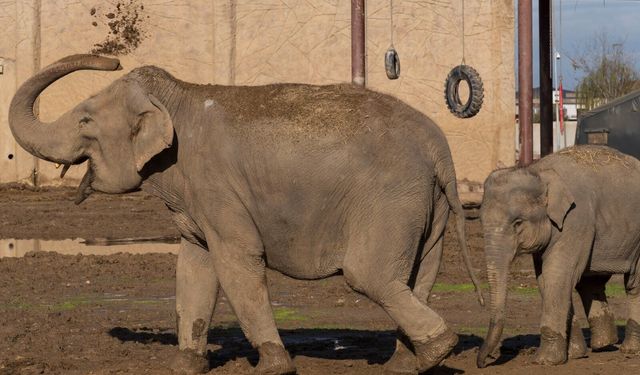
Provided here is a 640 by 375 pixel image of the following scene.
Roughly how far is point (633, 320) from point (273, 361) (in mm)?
3091

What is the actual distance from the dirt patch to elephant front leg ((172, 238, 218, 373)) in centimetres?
1793

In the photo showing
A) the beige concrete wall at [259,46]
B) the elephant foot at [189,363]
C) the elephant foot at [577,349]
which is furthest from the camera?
the beige concrete wall at [259,46]

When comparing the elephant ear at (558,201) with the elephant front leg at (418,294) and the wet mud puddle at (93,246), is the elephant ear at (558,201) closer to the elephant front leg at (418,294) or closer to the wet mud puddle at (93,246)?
the elephant front leg at (418,294)

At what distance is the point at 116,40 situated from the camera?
88.6ft

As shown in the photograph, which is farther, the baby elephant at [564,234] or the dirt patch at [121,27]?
the dirt patch at [121,27]

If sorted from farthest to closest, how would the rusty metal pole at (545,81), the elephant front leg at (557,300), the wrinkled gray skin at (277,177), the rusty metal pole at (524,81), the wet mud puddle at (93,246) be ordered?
the rusty metal pole at (545,81)
the rusty metal pole at (524,81)
the wet mud puddle at (93,246)
the elephant front leg at (557,300)
the wrinkled gray skin at (277,177)

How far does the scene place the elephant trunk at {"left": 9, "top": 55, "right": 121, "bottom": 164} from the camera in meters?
9.27

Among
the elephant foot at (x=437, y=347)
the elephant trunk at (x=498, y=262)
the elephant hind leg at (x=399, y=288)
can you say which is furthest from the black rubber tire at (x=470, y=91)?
the elephant foot at (x=437, y=347)

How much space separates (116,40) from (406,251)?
19.3 m

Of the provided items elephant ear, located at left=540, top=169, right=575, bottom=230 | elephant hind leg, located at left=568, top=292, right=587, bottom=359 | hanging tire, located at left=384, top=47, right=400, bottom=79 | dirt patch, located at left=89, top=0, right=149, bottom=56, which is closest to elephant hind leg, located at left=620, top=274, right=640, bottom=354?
elephant hind leg, located at left=568, top=292, right=587, bottom=359

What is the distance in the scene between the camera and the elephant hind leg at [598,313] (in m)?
10.4

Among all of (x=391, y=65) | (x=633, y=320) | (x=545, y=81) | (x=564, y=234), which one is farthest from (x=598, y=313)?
(x=391, y=65)

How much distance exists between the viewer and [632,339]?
10.3m

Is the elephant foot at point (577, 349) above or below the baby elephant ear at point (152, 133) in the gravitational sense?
below
